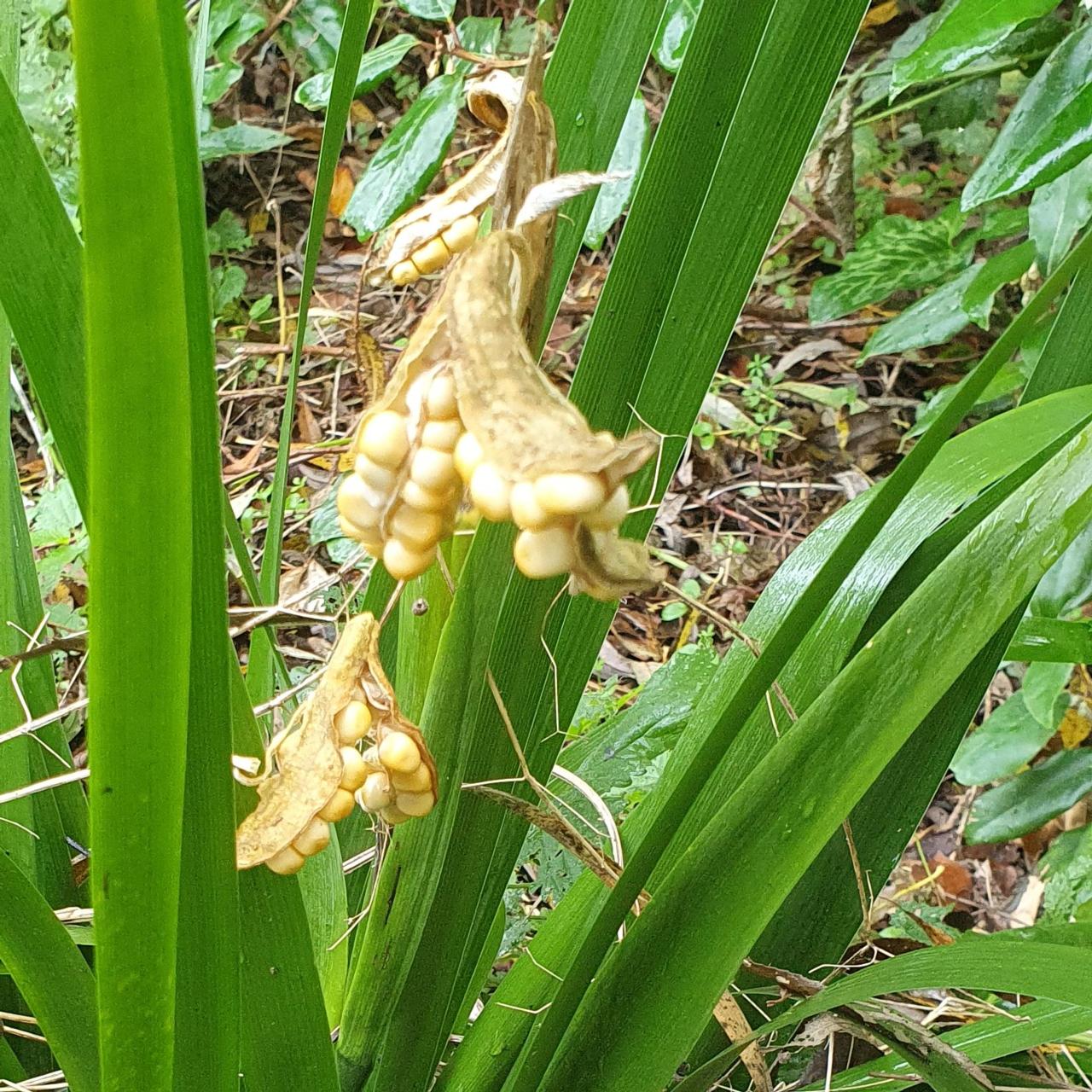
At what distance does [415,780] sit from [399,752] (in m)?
0.02


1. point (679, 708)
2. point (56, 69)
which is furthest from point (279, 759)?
point (56, 69)

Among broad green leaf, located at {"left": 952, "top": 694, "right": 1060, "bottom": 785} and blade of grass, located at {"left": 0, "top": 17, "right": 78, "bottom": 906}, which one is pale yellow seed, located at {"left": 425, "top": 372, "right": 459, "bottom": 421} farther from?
broad green leaf, located at {"left": 952, "top": 694, "right": 1060, "bottom": 785}

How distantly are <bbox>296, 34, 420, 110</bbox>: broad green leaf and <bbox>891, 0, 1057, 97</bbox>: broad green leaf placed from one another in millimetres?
375

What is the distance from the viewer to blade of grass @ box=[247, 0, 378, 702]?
36 centimetres

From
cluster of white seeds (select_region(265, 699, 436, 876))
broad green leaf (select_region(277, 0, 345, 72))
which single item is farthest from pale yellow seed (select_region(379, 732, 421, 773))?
broad green leaf (select_region(277, 0, 345, 72))

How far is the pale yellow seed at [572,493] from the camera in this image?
0.58 ft

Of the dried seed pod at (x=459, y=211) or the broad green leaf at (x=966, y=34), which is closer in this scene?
the dried seed pod at (x=459, y=211)

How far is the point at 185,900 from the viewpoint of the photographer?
0.29m

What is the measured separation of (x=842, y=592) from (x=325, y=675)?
266mm

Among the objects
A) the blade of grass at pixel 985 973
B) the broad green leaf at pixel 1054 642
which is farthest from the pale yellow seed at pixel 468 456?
the broad green leaf at pixel 1054 642

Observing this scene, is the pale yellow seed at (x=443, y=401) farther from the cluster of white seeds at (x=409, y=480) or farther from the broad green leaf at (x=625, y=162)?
the broad green leaf at (x=625, y=162)

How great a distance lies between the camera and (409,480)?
230 millimetres

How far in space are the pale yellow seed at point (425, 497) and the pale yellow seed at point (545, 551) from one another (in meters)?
0.04

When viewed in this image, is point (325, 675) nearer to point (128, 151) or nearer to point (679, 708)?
point (128, 151)
